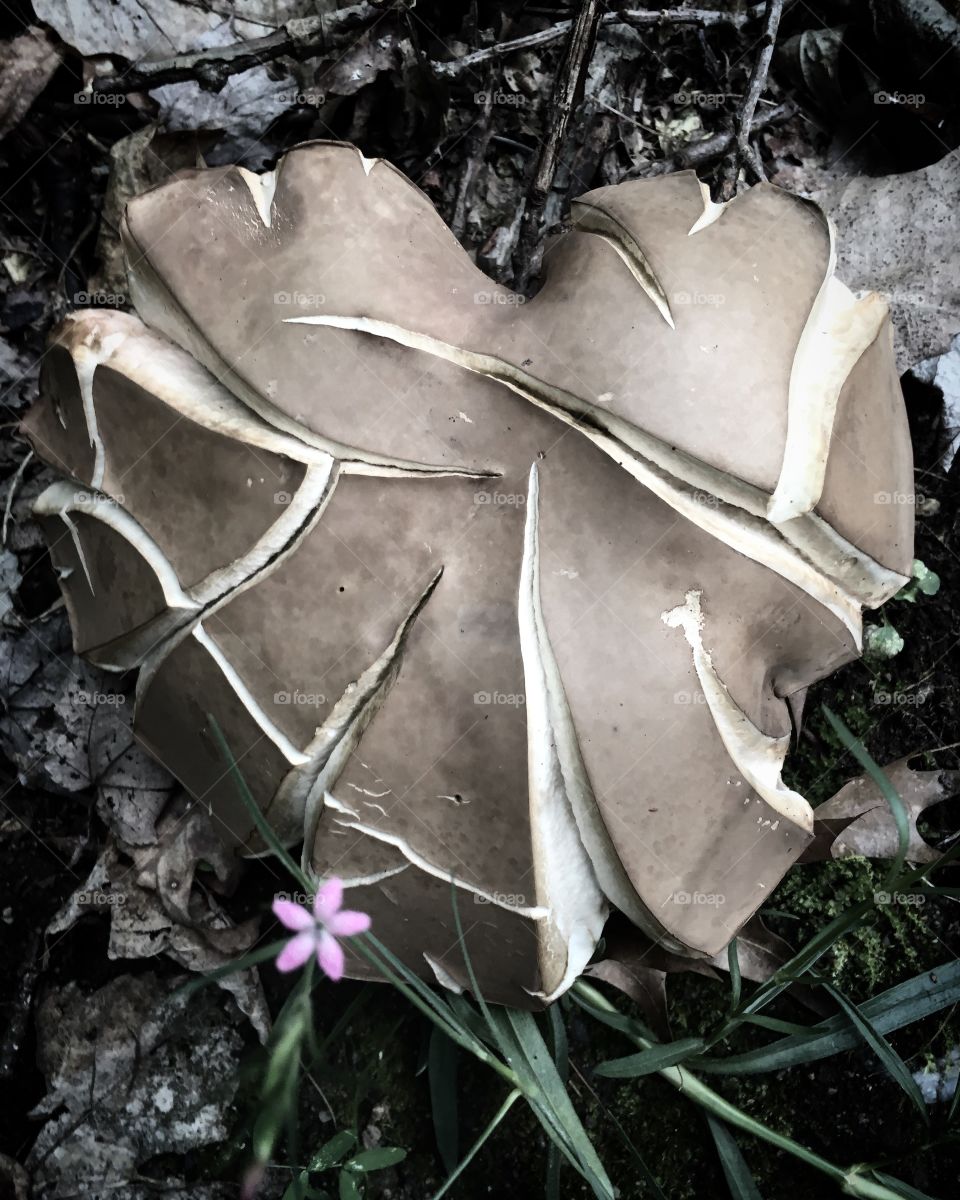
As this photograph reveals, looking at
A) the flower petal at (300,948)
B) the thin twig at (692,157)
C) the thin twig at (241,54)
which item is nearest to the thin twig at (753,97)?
the thin twig at (692,157)

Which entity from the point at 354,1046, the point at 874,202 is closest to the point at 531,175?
the point at 874,202

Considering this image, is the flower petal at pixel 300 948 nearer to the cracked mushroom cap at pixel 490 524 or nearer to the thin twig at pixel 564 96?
the cracked mushroom cap at pixel 490 524

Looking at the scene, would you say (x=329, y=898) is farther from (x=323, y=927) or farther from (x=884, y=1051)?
(x=884, y=1051)

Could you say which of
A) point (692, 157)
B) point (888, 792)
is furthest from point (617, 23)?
point (888, 792)

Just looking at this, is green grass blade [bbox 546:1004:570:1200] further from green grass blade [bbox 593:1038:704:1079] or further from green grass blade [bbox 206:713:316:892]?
green grass blade [bbox 206:713:316:892]

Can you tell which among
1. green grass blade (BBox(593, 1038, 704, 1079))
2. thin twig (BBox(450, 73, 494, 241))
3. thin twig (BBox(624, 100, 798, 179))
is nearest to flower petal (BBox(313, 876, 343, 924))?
green grass blade (BBox(593, 1038, 704, 1079))

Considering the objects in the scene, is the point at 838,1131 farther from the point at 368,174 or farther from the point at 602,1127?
the point at 368,174
